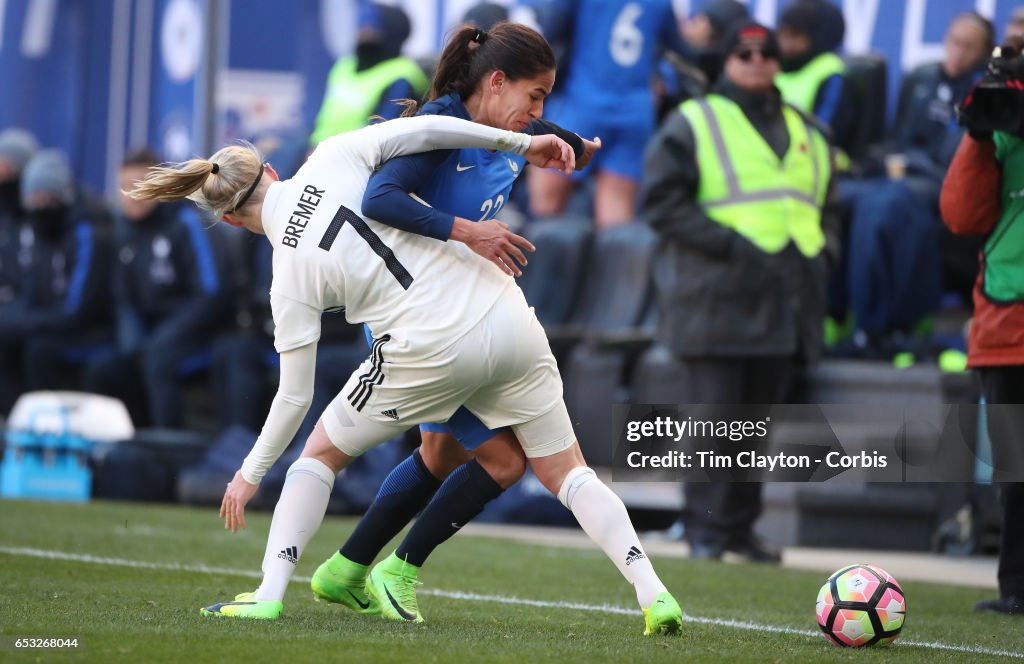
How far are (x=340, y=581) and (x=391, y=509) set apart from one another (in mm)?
262

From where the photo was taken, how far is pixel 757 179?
7973mm

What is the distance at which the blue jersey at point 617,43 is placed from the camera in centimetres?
1044

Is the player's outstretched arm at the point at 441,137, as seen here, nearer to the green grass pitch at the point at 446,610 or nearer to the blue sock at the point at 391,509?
the blue sock at the point at 391,509

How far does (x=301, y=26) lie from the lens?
45.3 ft

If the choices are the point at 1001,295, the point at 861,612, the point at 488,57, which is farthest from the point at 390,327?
the point at 1001,295

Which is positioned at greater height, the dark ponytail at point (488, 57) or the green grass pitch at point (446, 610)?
the dark ponytail at point (488, 57)

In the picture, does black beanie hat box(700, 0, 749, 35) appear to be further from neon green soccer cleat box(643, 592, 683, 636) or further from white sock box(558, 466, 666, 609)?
neon green soccer cleat box(643, 592, 683, 636)

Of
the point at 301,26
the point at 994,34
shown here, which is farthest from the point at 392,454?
the point at 301,26

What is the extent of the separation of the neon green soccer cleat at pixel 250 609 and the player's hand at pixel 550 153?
4.66 feet

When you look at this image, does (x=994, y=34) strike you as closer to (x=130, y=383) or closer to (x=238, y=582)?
(x=238, y=582)

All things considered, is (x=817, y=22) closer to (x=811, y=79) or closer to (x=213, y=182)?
(x=811, y=79)

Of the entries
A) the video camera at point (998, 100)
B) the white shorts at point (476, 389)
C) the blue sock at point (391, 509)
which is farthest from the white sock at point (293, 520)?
the video camera at point (998, 100)

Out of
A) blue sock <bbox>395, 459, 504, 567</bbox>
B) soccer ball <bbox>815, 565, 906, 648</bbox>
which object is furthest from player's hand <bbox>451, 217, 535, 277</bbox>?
soccer ball <bbox>815, 565, 906, 648</bbox>

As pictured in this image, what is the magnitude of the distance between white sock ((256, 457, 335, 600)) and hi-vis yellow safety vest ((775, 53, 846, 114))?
5.60 m
